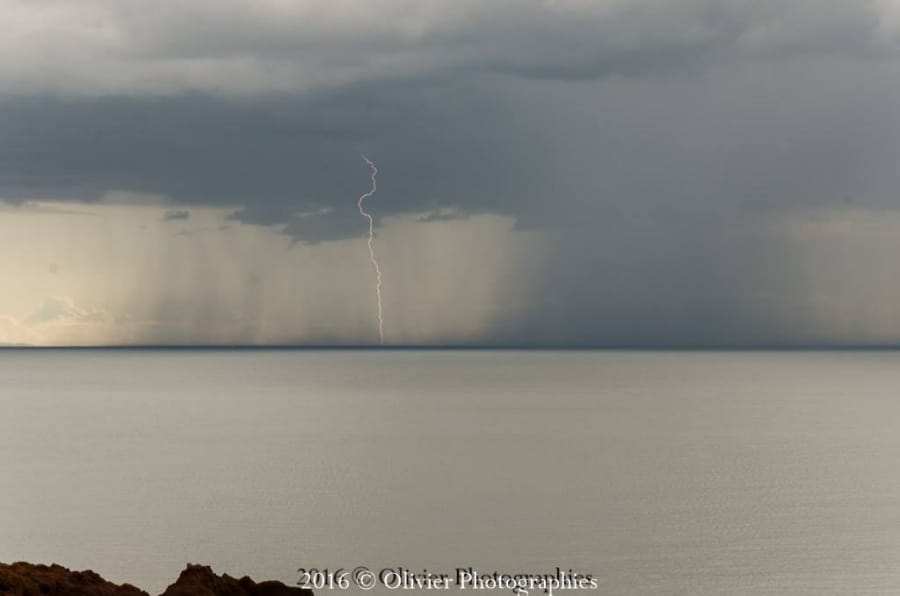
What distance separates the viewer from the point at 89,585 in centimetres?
1567

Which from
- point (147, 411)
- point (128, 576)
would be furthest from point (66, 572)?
point (147, 411)

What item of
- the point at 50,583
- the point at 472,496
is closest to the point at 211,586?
the point at 50,583

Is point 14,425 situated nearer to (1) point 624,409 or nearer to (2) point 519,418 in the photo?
(2) point 519,418

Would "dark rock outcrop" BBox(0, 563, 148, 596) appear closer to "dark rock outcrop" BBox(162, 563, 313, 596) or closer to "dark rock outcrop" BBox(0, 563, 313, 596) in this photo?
"dark rock outcrop" BBox(0, 563, 313, 596)

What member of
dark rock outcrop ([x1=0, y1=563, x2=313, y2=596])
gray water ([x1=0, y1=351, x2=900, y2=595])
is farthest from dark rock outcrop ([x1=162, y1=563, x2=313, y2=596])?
gray water ([x1=0, y1=351, x2=900, y2=595])

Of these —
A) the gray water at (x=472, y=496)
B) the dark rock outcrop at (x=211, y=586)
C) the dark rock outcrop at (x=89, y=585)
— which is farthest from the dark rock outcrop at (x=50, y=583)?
the gray water at (x=472, y=496)

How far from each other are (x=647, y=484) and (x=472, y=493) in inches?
263

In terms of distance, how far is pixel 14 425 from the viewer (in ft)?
208

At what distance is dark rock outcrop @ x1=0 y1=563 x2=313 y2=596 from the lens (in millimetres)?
14742

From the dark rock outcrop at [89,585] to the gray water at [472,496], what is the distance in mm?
5301

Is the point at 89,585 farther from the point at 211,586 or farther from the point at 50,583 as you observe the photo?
the point at 211,586

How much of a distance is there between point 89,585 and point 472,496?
18.1 meters

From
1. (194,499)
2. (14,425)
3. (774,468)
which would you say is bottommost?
(194,499)

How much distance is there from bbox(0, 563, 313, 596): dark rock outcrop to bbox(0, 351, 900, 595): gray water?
5.30 m
